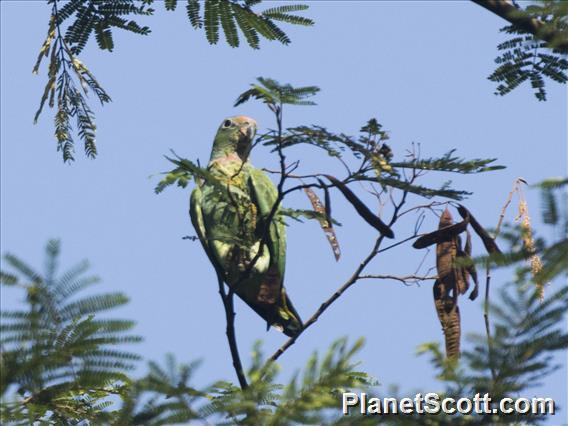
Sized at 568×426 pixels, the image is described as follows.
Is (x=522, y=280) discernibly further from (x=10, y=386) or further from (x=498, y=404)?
(x=10, y=386)

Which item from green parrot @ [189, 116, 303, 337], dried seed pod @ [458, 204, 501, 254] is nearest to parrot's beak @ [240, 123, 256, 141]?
green parrot @ [189, 116, 303, 337]

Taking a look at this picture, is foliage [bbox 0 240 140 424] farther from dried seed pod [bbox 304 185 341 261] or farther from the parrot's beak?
the parrot's beak

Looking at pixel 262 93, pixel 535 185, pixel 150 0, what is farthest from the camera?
pixel 150 0

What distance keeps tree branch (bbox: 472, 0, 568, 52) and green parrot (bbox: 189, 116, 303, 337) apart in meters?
1.52

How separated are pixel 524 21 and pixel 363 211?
1139 millimetres

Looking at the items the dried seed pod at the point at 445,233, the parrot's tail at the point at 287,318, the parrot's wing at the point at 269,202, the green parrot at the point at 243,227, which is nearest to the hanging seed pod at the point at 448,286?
the dried seed pod at the point at 445,233

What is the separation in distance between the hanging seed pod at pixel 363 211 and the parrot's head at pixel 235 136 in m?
2.82

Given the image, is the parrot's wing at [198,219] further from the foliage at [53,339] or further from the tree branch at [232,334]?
the foliage at [53,339]

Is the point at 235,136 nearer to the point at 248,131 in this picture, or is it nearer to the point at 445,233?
the point at 248,131

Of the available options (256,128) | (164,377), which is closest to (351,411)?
(164,377)

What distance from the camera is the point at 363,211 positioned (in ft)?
16.6

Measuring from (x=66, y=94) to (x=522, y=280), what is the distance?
9.84 ft

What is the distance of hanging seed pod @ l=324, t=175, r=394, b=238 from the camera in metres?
5.05

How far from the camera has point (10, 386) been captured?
3.73 m
